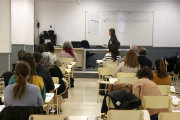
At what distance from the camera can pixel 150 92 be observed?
9.07 ft

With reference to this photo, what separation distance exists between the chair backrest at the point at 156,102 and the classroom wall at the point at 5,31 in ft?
13.4

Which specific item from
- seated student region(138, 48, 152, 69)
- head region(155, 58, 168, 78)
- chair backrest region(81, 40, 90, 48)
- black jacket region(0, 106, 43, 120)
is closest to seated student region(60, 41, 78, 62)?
chair backrest region(81, 40, 90, 48)

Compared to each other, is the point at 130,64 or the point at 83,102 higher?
the point at 130,64

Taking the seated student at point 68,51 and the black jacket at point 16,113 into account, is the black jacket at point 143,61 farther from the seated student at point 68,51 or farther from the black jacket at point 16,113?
the black jacket at point 16,113

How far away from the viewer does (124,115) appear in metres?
1.92

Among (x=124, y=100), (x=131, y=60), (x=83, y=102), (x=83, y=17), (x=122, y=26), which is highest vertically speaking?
(x=83, y=17)

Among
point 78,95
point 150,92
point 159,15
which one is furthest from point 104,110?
point 159,15

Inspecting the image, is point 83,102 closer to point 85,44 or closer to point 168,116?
point 168,116

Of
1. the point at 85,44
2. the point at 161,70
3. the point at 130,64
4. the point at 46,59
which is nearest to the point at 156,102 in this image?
the point at 161,70

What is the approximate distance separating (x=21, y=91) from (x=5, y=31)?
3.87 meters

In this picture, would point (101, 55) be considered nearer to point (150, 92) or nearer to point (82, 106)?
point (82, 106)

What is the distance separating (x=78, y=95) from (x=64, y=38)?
192 inches

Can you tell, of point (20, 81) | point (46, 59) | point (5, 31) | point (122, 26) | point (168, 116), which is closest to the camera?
point (168, 116)

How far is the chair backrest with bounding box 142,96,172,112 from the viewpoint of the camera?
2.49 meters
